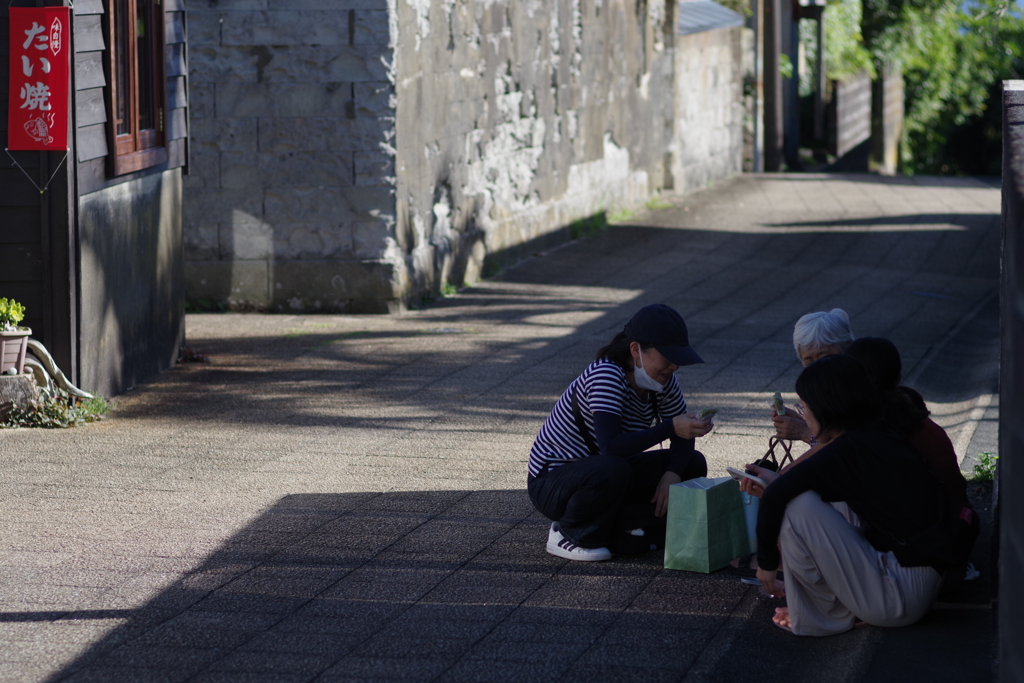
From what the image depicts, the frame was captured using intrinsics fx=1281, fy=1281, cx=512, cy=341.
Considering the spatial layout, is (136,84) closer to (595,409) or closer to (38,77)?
(38,77)

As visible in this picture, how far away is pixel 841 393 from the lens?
13.7 feet

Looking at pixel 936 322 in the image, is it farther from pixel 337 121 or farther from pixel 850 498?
pixel 850 498

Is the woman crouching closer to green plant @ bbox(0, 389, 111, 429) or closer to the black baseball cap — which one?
the black baseball cap

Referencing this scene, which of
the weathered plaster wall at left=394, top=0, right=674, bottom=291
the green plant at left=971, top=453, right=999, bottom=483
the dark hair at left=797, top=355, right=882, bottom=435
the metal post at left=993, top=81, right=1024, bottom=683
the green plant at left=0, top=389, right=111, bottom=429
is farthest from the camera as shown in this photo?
the weathered plaster wall at left=394, top=0, right=674, bottom=291

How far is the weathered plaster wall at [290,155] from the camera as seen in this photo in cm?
1017

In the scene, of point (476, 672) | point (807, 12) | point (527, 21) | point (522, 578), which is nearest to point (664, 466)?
point (522, 578)

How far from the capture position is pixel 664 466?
5.10 metres

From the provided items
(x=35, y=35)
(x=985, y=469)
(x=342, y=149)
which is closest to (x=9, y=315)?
(x=35, y=35)

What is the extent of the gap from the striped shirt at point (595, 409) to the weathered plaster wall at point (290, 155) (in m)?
5.67

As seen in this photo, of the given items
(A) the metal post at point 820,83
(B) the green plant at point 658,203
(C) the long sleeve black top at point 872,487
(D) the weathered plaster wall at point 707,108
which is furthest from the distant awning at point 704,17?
(C) the long sleeve black top at point 872,487

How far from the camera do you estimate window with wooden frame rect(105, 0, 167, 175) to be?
25.1 feet

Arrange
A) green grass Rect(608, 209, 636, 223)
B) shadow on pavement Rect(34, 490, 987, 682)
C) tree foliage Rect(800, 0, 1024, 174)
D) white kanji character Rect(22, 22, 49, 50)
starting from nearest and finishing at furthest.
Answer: shadow on pavement Rect(34, 490, 987, 682) → white kanji character Rect(22, 22, 49, 50) → green grass Rect(608, 209, 636, 223) → tree foliage Rect(800, 0, 1024, 174)

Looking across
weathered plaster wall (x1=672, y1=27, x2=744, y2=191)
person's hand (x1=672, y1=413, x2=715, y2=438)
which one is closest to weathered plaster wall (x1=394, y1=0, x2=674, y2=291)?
weathered plaster wall (x1=672, y1=27, x2=744, y2=191)

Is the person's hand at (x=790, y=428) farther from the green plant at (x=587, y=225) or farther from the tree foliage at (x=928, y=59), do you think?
the tree foliage at (x=928, y=59)
